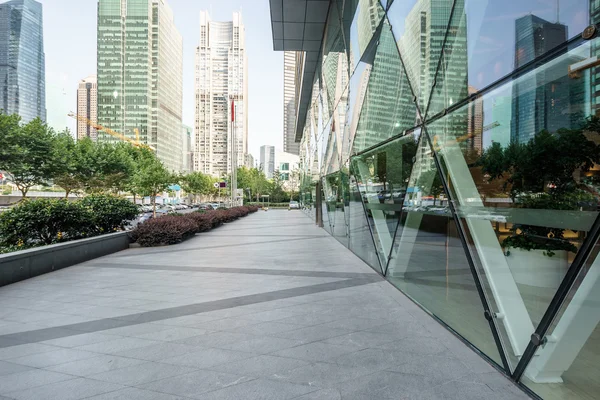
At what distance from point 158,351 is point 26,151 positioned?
28093mm

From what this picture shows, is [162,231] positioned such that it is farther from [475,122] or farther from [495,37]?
[495,37]

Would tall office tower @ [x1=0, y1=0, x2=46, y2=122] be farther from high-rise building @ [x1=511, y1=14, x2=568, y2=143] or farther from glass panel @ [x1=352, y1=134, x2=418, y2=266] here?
high-rise building @ [x1=511, y1=14, x2=568, y2=143]

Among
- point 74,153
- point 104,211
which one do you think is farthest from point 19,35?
point 104,211

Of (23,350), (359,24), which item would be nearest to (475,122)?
(23,350)

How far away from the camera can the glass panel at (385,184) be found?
5737mm

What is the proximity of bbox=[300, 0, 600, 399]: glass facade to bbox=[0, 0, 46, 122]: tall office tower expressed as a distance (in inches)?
6121

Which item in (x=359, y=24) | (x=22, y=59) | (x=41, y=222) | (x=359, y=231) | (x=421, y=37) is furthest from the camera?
(x=22, y=59)

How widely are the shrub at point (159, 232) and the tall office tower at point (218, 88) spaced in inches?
2633

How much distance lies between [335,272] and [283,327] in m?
3.29

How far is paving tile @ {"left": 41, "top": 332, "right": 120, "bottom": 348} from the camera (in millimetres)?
3602

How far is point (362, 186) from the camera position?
8633 mm

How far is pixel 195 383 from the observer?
9.17 ft

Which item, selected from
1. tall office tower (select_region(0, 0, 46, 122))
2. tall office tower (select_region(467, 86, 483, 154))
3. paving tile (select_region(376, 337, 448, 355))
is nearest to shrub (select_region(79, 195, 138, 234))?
paving tile (select_region(376, 337, 448, 355))

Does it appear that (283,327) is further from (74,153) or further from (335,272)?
(74,153)
